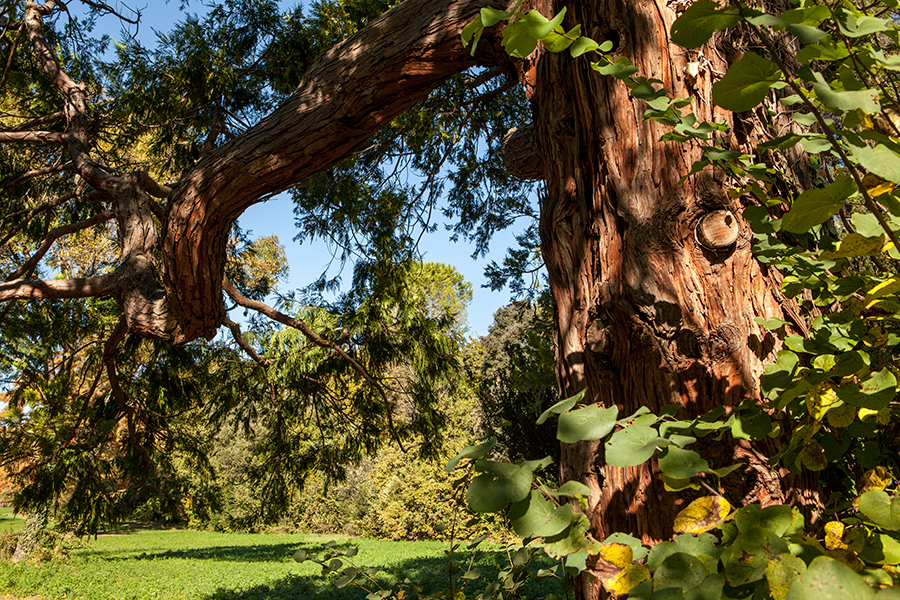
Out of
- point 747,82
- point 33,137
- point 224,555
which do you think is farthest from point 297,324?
point 224,555

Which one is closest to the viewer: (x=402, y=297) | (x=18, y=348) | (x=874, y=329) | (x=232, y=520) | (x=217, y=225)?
(x=874, y=329)

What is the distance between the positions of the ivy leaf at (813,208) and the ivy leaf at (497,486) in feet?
1.08

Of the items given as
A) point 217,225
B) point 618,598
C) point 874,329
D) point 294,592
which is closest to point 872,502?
point 874,329

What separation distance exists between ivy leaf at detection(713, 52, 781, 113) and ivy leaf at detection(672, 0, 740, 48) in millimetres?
38

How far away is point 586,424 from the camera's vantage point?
1.70ft

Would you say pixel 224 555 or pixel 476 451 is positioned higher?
pixel 476 451

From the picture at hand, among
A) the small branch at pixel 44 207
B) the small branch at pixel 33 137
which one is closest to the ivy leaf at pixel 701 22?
the small branch at pixel 33 137

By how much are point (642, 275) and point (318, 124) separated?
4.48 feet

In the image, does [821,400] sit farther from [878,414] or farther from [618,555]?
[618,555]

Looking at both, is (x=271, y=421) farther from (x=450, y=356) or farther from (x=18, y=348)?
(x=18, y=348)

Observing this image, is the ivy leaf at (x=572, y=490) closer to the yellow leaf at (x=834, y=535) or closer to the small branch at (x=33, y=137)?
the yellow leaf at (x=834, y=535)

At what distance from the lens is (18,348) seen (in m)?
4.84

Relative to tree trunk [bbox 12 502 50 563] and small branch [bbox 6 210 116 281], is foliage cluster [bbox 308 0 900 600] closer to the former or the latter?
small branch [bbox 6 210 116 281]

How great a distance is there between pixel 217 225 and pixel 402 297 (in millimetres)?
2430
